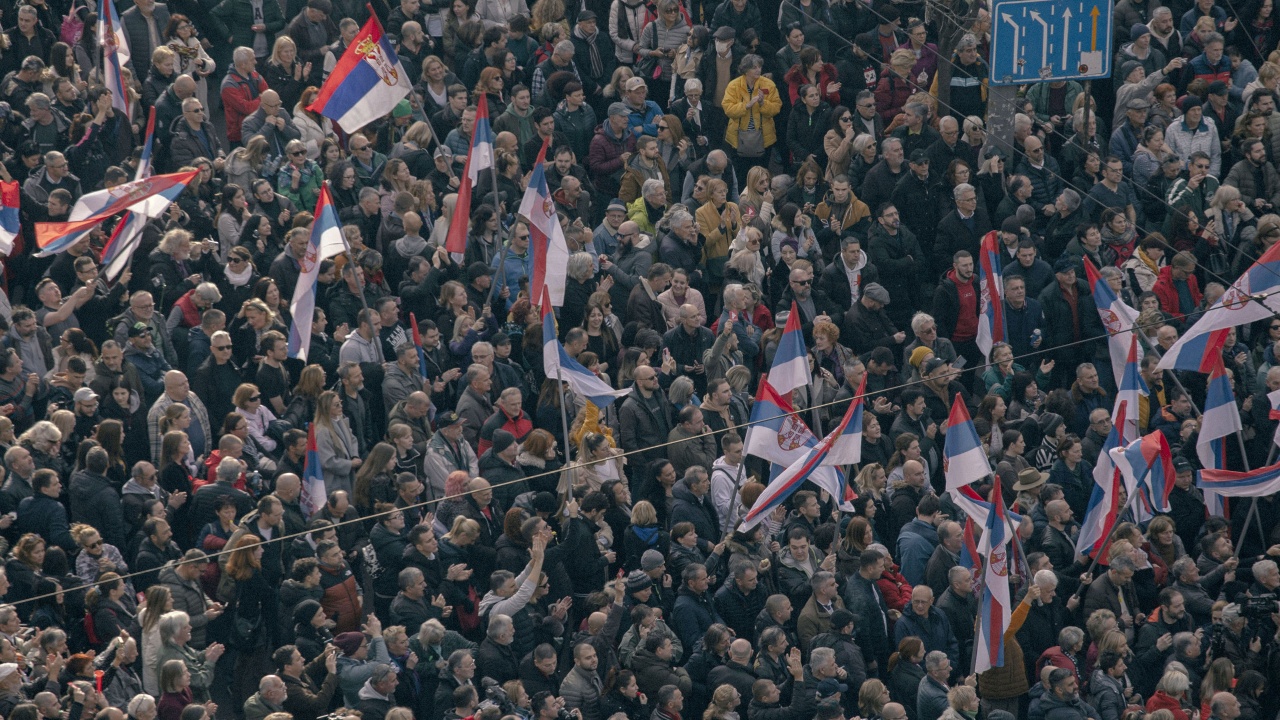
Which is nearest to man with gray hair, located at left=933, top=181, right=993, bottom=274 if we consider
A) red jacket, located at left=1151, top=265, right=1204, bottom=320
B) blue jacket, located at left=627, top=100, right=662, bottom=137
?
red jacket, located at left=1151, top=265, right=1204, bottom=320

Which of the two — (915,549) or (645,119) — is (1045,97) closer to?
(645,119)

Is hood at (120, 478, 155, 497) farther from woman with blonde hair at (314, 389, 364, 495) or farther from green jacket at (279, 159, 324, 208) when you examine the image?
green jacket at (279, 159, 324, 208)

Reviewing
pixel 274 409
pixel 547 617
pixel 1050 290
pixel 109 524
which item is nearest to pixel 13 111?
pixel 274 409

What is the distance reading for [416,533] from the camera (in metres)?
16.2

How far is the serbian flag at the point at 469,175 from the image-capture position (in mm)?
19188

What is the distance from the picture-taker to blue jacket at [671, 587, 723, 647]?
54.3ft

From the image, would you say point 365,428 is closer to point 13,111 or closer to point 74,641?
point 74,641

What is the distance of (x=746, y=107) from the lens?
22.2m

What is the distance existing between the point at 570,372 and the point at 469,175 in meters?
2.66

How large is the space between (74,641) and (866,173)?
9.16m

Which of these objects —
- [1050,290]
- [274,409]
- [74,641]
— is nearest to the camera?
[74,641]

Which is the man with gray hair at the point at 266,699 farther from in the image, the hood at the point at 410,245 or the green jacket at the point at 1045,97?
the green jacket at the point at 1045,97

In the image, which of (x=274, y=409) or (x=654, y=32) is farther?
(x=654, y=32)

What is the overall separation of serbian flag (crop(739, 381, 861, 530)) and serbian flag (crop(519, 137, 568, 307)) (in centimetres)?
291
